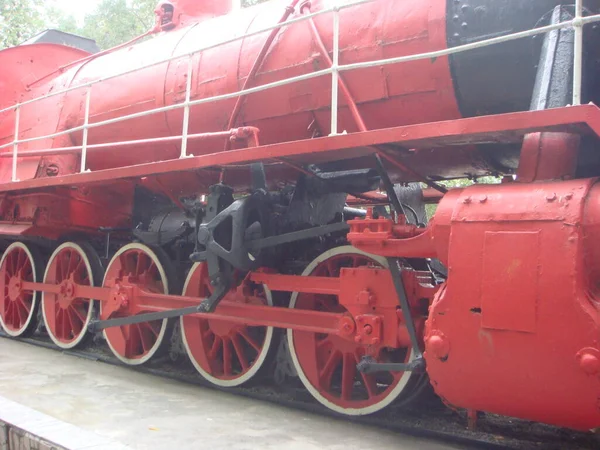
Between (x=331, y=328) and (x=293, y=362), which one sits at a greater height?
(x=331, y=328)

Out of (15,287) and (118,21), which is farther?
(118,21)

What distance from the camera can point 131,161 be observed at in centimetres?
584

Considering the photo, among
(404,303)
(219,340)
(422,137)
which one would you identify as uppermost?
(422,137)

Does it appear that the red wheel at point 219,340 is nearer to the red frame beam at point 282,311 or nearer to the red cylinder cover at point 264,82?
the red frame beam at point 282,311

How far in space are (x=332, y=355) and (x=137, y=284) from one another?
2.24 meters

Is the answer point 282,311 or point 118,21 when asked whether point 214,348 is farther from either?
point 118,21

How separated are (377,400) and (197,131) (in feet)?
8.89

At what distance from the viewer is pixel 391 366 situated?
11.8 ft

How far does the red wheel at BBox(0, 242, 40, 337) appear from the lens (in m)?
6.92

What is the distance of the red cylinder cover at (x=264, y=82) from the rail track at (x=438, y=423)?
6.62 ft

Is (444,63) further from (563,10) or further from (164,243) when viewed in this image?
(164,243)

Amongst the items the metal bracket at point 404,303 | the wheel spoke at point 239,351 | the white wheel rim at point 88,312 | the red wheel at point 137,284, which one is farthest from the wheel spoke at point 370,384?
the white wheel rim at point 88,312

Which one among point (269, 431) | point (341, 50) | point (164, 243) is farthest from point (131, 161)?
point (269, 431)

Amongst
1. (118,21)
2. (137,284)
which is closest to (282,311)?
(137,284)
